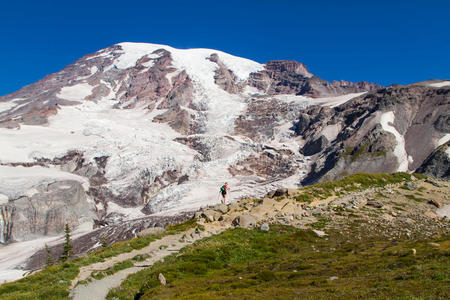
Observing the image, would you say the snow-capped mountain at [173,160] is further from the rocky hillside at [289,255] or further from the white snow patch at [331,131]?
the rocky hillside at [289,255]

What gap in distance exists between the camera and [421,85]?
170m

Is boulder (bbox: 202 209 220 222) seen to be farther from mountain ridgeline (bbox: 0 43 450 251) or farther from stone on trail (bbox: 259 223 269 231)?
mountain ridgeline (bbox: 0 43 450 251)

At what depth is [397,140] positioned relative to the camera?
453 feet

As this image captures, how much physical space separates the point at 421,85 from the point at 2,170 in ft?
710

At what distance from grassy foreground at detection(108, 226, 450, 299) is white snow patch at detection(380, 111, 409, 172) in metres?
119

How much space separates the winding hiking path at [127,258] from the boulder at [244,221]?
121 centimetres

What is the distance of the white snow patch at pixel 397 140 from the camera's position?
125375 millimetres

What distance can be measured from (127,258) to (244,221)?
9.91 m

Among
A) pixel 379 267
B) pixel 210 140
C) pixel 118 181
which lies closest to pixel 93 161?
pixel 118 181

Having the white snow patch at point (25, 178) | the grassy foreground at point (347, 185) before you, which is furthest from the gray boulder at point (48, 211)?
the grassy foreground at point (347, 185)

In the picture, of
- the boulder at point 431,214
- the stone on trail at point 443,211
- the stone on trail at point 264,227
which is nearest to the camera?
the stone on trail at point 264,227

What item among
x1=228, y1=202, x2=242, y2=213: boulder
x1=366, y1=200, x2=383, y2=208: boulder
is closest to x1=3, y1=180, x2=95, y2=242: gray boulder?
x1=228, y1=202, x2=242, y2=213: boulder

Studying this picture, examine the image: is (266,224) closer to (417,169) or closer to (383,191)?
(383,191)

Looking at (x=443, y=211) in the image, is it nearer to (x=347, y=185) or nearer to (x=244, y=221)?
(x=347, y=185)
